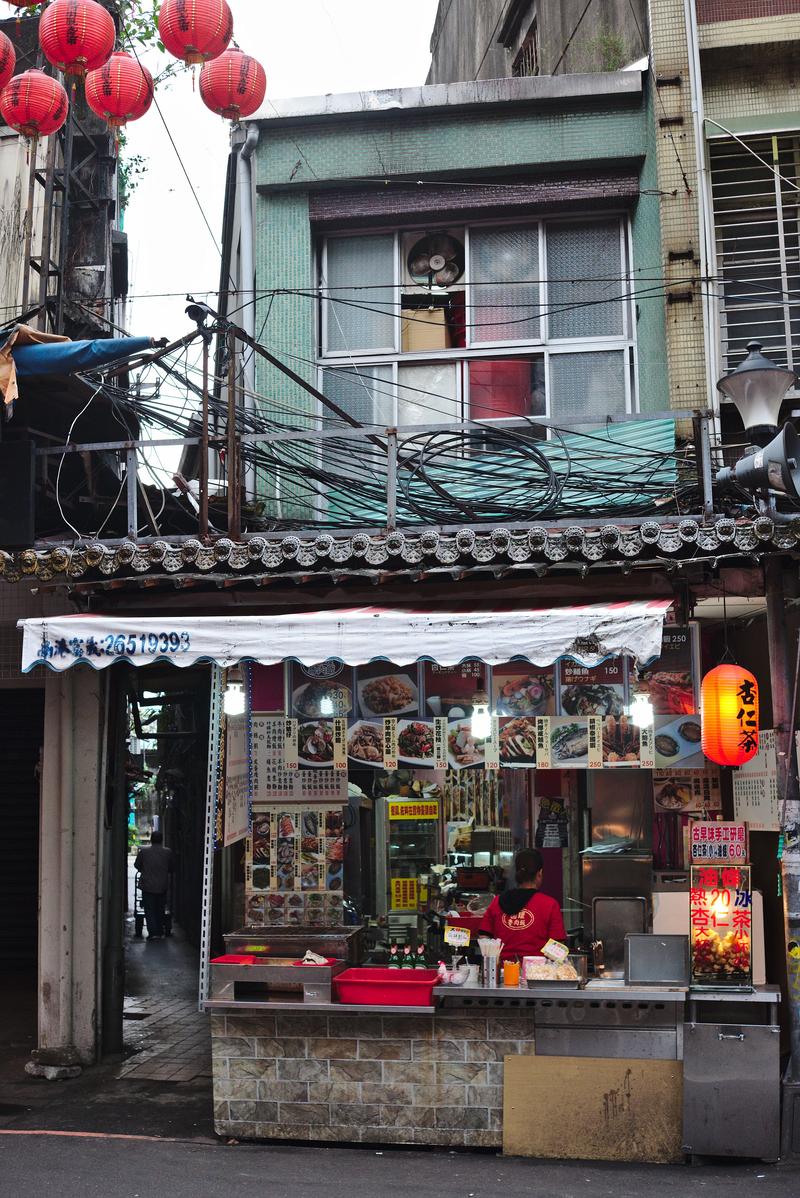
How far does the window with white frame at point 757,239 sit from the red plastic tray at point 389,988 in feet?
22.8

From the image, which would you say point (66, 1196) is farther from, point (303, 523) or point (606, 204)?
point (606, 204)

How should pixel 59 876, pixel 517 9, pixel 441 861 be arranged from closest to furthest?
pixel 59 876 < pixel 441 861 < pixel 517 9

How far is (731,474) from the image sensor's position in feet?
27.3

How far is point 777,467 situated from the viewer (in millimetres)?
7691

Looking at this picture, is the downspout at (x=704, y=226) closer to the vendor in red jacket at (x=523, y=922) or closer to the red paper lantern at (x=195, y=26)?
the red paper lantern at (x=195, y=26)

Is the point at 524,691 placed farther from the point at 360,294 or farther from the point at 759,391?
the point at 360,294

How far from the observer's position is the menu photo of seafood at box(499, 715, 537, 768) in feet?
31.5

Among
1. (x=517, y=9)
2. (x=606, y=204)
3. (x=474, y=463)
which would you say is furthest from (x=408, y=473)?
(x=517, y=9)

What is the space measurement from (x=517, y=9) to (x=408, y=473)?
28.6 feet

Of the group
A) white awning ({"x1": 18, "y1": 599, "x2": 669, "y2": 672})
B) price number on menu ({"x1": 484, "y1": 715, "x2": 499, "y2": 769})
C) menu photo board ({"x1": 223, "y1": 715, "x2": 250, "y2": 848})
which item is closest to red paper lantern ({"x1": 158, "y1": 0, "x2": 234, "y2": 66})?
white awning ({"x1": 18, "y1": 599, "x2": 669, "y2": 672})

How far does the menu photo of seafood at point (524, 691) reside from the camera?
9.58 m

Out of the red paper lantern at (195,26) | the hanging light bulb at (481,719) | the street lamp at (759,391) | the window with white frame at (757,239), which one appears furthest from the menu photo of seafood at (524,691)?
the red paper lantern at (195,26)

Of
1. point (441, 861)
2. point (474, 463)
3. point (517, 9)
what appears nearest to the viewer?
point (474, 463)

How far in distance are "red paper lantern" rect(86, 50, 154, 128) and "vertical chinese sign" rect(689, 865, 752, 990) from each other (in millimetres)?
8395
